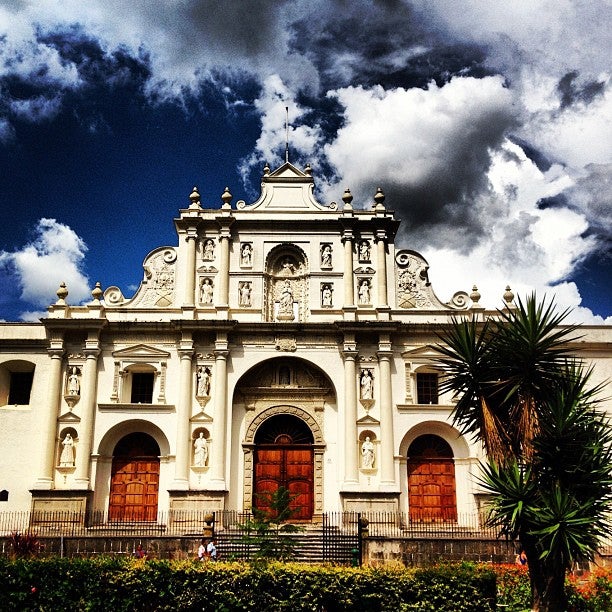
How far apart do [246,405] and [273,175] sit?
10109 millimetres

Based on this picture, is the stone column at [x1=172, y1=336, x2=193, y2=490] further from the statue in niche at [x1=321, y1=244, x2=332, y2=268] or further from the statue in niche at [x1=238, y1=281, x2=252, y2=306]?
the statue in niche at [x1=321, y1=244, x2=332, y2=268]

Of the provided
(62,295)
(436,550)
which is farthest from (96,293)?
(436,550)

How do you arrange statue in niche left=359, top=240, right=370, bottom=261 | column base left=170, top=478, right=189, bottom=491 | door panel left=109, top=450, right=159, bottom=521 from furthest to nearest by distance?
statue in niche left=359, top=240, right=370, bottom=261
door panel left=109, top=450, right=159, bottom=521
column base left=170, top=478, right=189, bottom=491

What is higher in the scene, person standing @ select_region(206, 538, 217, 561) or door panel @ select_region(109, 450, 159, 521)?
door panel @ select_region(109, 450, 159, 521)

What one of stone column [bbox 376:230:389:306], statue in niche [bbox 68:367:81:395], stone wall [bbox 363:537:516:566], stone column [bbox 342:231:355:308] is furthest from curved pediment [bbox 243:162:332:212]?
stone wall [bbox 363:537:516:566]

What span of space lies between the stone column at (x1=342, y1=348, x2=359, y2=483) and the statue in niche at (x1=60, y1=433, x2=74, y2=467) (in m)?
10.6

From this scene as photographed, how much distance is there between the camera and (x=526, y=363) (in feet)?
47.6

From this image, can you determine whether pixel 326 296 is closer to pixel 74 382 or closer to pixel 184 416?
pixel 184 416

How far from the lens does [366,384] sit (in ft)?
89.2

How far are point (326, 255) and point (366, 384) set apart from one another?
5810 mm

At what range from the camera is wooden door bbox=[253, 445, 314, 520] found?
26.8 meters

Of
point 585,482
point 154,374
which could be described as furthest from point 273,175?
point 585,482

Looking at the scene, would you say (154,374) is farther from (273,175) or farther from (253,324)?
(273,175)

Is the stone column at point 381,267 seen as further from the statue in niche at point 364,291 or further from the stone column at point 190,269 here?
the stone column at point 190,269
